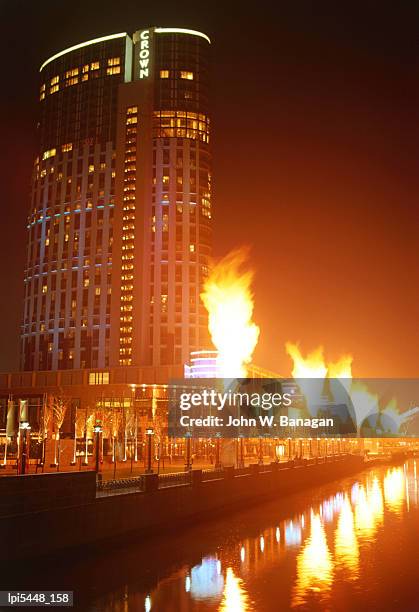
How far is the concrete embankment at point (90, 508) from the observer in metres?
22.9

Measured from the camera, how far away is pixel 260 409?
9981 cm

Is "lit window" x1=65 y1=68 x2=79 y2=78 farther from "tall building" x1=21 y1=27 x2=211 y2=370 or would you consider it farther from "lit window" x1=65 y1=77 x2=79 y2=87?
"lit window" x1=65 y1=77 x2=79 y2=87

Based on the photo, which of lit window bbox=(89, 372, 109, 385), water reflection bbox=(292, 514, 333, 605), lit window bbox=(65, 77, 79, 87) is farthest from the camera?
lit window bbox=(65, 77, 79, 87)

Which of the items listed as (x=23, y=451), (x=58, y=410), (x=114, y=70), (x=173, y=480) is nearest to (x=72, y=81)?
(x=114, y=70)

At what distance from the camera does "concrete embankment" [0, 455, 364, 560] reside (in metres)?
22.9

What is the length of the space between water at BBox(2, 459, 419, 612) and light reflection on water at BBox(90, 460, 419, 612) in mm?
33

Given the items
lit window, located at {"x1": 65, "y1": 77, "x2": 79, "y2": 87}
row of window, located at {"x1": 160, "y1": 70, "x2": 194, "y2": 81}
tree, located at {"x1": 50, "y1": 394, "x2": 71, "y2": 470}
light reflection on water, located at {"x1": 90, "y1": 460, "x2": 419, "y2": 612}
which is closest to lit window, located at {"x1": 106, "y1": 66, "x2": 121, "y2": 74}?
lit window, located at {"x1": 65, "y1": 77, "x2": 79, "y2": 87}

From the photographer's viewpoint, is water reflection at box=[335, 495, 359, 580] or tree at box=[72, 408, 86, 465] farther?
tree at box=[72, 408, 86, 465]

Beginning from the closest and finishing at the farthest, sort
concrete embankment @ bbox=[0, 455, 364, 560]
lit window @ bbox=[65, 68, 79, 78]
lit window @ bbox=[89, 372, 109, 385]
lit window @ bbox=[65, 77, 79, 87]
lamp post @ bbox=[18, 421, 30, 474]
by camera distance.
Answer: concrete embankment @ bbox=[0, 455, 364, 560]
lamp post @ bbox=[18, 421, 30, 474]
lit window @ bbox=[89, 372, 109, 385]
lit window @ bbox=[65, 77, 79, 87]
lit window @ bbox=[65, 68, 79, 78]

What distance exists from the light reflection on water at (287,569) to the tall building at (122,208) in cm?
10020

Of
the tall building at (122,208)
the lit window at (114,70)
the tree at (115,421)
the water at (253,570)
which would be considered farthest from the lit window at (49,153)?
the water at (253,570)

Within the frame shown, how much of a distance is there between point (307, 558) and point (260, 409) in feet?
237

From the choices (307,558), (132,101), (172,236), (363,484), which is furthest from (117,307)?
(307,558)

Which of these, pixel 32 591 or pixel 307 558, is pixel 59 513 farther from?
pixel 307 558
